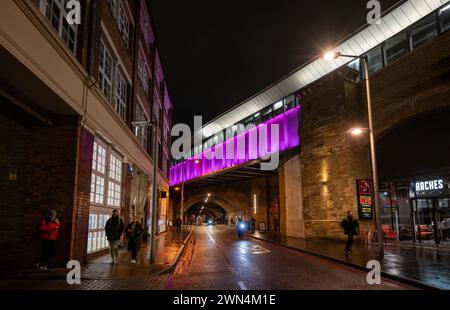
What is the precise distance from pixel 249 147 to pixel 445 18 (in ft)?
61.6

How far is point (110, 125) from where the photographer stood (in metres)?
14.4

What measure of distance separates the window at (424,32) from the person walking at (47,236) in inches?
715

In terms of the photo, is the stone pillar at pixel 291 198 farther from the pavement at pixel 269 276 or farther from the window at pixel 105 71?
the window at pixel 105 71

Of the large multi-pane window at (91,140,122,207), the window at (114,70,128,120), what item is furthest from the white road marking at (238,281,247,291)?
the window at (114,70,128,120)

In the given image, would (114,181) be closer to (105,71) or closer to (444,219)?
(105,71)

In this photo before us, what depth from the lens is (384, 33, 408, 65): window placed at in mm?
18828

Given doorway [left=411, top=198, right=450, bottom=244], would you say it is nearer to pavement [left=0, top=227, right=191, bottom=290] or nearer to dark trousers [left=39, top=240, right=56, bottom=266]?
pavement [left=0, top=227, right=191, bottom=290]

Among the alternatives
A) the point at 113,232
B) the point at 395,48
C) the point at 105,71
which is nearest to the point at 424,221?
the point at 395,48

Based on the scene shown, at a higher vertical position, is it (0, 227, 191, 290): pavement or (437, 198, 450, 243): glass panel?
(437, 198, 450, 243): glass panel

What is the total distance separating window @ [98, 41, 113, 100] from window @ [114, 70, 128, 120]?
42.6 inches

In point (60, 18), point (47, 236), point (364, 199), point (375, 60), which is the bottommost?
point (47, 236)

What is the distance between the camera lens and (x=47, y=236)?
9.54 meters

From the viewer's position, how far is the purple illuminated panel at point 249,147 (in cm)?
2689

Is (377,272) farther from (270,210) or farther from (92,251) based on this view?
(270,210)
